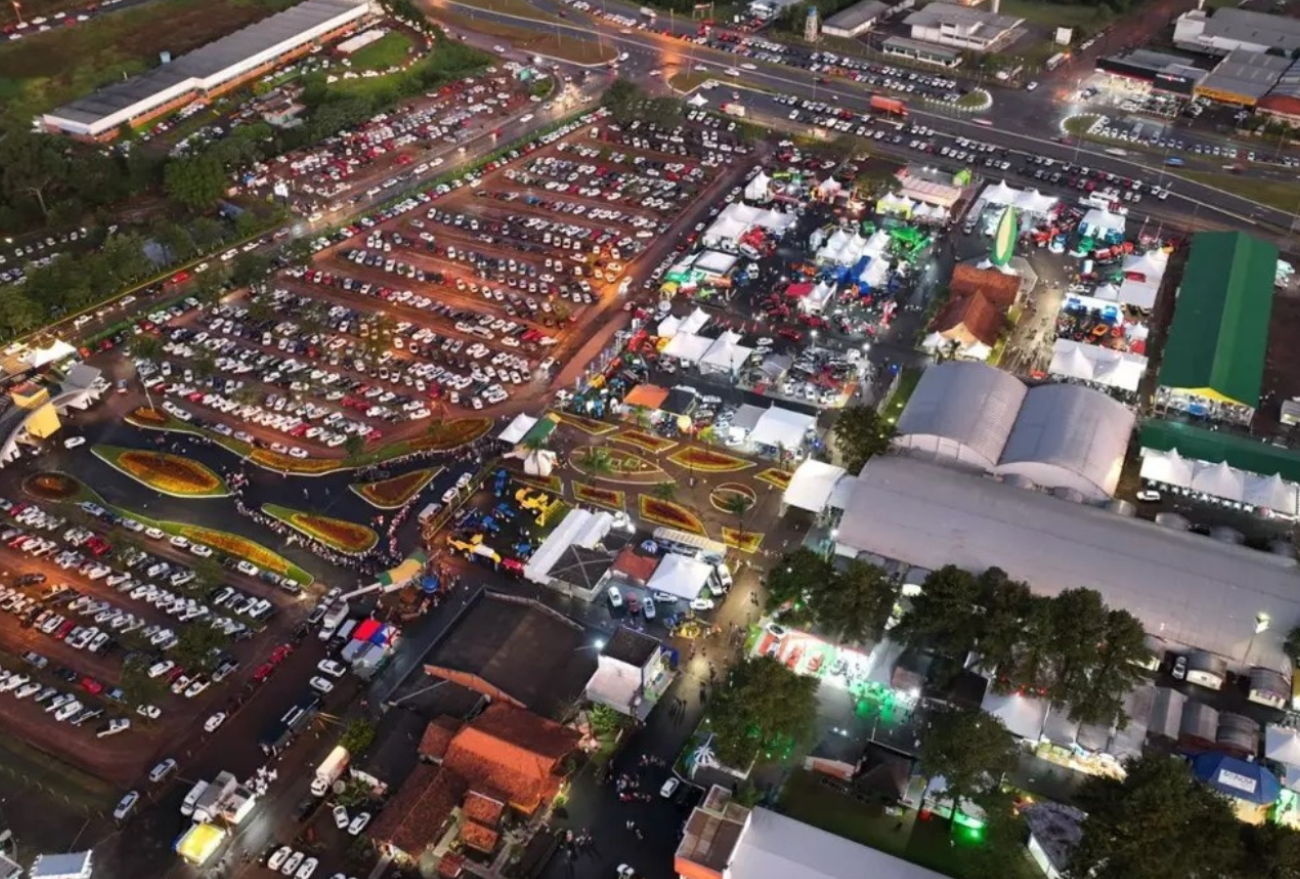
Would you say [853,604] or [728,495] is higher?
[853,604]

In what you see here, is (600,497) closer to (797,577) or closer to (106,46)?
(797,577)

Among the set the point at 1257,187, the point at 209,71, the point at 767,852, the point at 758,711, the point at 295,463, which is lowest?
the point at 295,463

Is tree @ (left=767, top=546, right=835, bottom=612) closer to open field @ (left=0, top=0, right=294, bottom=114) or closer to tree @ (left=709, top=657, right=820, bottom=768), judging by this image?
tree @ (left=709, top=657, right=820, bottom=768)

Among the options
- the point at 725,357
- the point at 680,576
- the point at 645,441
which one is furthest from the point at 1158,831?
the point at 725,357

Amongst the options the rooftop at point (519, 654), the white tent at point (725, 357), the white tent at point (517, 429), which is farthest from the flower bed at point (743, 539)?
the white tent at point (725, 357)

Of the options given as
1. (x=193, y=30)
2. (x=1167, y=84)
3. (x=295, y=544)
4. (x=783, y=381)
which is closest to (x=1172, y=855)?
(x=783, y=381)

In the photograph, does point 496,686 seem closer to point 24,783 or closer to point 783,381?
point 24,783

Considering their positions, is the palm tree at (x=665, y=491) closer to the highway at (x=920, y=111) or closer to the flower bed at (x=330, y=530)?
the flower bed at (x=330, y=530)
